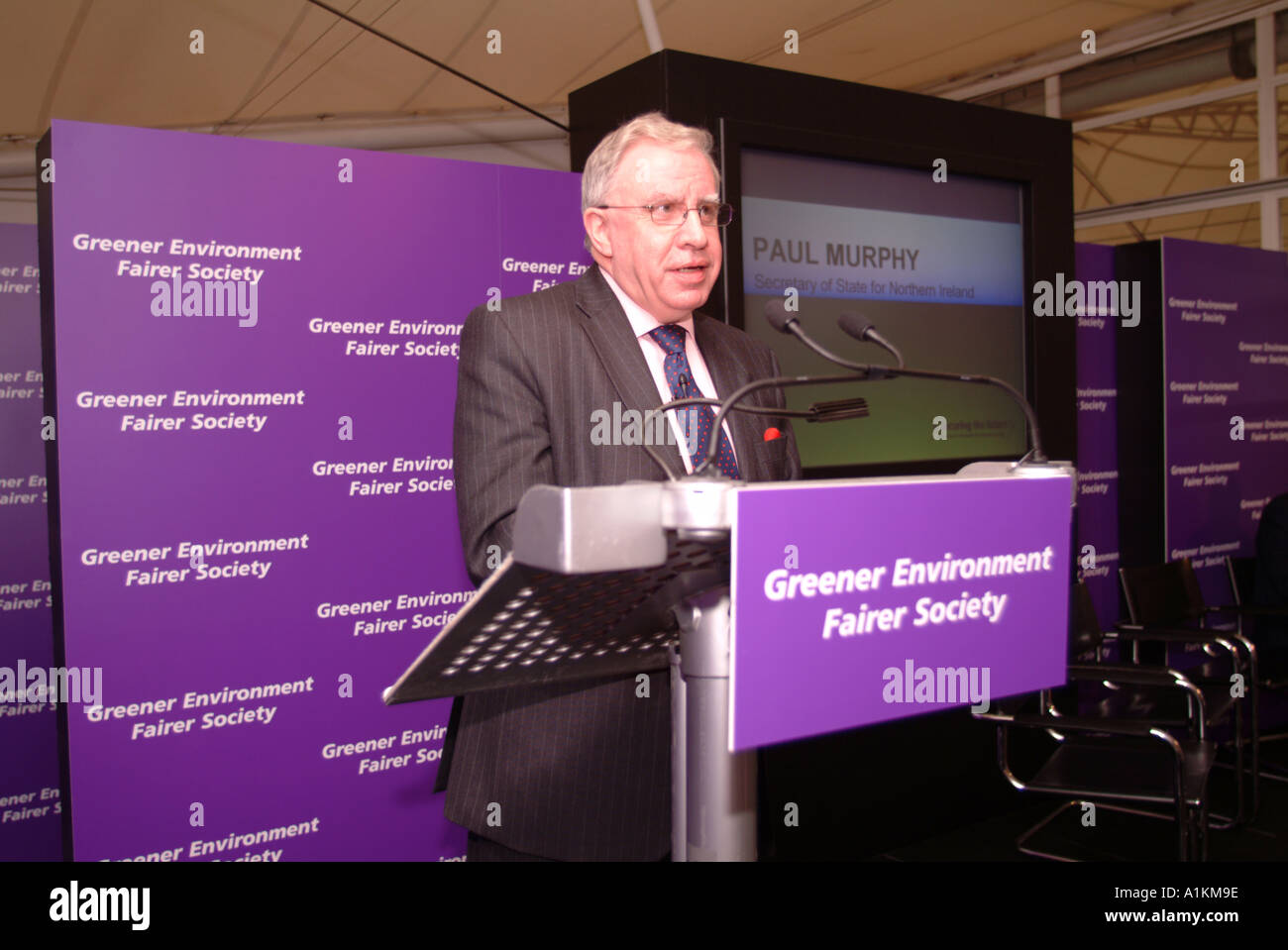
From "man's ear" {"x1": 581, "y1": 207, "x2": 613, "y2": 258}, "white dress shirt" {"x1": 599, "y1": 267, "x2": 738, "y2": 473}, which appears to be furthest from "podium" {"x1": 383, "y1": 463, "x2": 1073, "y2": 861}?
"man's ear" {"x1": 581, "y1": 207, "x2": 613, "y2": 258}

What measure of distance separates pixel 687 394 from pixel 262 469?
160cm

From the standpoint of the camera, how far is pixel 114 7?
6562 mm

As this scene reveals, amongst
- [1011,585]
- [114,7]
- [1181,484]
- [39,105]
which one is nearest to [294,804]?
[1011,585]

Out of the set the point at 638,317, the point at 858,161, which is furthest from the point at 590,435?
the point at 858,161

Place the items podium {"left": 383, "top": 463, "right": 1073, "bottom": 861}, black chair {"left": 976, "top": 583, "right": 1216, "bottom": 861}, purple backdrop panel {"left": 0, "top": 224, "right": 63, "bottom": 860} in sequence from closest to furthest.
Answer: podium {"left": 383, "top": 463, "right": 1073, "bottom": 861}, black chair {"left": 976, "top": 583, "right": 1216, "bottom": 861}, purple backdrop panel {"left": 0, "top": 224, "right": 63, "bottom": 860}

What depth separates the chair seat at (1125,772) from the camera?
2.82m

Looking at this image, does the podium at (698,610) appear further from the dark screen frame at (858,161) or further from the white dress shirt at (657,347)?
the dark screen frame at (858,161)

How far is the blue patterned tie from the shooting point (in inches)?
61.6

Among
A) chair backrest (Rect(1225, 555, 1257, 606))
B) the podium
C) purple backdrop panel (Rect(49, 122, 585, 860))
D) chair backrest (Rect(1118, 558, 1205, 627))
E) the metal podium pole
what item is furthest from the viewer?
chair backrest (Rect(1225, 555, 1257, 606))

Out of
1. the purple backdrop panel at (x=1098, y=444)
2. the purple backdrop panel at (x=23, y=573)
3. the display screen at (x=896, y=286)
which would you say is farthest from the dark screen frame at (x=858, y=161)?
the purple backdrop panel at (x=23, y=573)

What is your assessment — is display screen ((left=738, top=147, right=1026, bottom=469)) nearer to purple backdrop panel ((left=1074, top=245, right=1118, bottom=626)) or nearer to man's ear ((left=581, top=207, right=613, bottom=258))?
purple backdrop panel ((left=1074, top=245, right=1118, bottom=626))

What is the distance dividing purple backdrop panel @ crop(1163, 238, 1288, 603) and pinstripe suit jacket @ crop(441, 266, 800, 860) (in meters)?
3.66

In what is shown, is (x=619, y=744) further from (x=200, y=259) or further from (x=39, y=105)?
(x=39, y=105)

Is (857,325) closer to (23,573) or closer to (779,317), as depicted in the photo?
(779,317)
